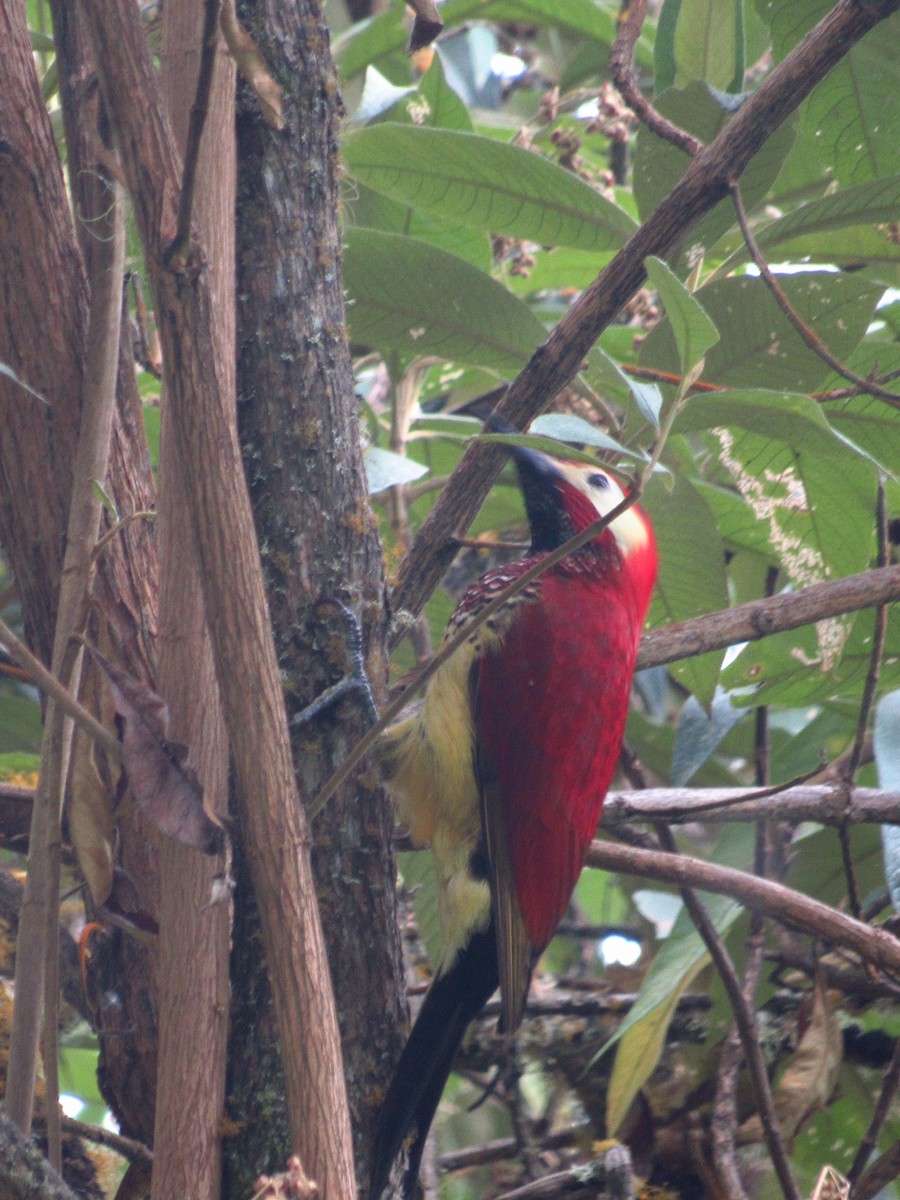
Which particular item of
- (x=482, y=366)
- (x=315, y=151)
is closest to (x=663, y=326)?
(x=482, y=366)

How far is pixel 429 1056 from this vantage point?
1.49m

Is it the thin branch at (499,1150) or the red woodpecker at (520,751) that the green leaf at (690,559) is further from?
the thin branch at (499,1150)

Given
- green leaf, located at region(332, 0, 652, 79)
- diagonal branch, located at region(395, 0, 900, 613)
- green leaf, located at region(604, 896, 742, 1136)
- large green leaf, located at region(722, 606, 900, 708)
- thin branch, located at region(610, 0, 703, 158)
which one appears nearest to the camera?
diagonal branch, located at region(395, 0, 900, 613)

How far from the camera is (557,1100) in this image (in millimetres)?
2363

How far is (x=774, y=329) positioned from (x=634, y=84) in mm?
394

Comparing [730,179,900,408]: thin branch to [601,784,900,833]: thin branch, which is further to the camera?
[601,784,900,833]: thin branch

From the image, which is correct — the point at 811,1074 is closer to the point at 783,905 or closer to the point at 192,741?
the point at 783,905

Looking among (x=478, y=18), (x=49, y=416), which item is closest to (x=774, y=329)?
(x=49, y=416)

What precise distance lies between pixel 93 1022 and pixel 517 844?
2.78ft

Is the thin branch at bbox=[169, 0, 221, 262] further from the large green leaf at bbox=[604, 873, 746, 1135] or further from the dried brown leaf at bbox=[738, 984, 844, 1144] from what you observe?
the dried brown leaf at bbox=[738, 984, 844, 1144]

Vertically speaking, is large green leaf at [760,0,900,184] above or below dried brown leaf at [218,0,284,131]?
A: above

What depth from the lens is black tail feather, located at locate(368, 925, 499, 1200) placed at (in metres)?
1.34

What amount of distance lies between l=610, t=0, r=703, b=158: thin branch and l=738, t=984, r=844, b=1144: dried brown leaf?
134cm

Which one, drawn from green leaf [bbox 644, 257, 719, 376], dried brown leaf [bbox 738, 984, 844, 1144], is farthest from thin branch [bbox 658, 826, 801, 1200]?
green leaf [bbox 644, 257, 719, 376]
